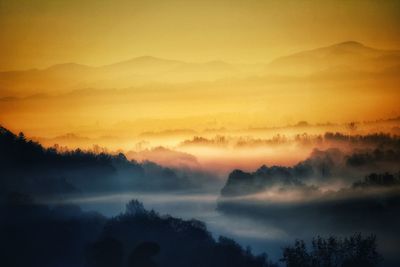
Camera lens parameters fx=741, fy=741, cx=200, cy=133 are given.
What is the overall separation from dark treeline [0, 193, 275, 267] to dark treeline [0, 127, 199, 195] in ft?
0.79

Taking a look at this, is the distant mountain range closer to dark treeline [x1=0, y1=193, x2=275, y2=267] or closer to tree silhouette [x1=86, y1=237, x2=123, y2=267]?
dark treeline [x1=0, y1=193, x2=275, y2=267]

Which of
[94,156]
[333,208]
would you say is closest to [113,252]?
[94,156]

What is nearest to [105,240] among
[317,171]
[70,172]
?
[70,172]

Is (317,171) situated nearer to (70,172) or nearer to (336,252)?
(336,252)

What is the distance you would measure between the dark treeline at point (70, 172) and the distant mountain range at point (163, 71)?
2.51 ft

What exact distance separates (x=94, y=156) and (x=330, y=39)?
3.53 metres

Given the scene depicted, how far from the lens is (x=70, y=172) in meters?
9.91

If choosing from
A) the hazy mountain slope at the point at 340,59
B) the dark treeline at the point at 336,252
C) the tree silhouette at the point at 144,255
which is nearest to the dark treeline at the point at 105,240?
the tree silhouette at the point at 144,255

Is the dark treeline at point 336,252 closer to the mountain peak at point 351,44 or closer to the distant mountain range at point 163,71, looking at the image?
the distant mountain range at point 163,71

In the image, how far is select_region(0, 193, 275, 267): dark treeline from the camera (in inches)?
380

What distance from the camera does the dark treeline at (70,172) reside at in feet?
32.2

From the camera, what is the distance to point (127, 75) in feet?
33.0

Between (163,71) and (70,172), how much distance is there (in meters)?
1.85

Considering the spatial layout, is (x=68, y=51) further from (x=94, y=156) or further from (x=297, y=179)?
(x=297, y=179)
